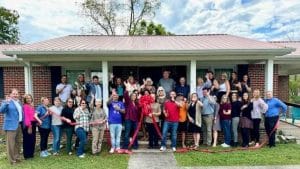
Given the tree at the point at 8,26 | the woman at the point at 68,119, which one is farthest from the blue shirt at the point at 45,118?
the tree at the point at 8,26

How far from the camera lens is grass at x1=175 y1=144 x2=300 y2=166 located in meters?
5.88

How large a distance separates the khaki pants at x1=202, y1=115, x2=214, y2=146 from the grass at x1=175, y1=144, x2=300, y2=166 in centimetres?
76

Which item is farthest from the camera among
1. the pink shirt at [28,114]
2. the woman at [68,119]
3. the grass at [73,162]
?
the woman at [68,119]

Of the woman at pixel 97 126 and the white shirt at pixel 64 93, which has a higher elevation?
the white shirt at pixel 64 93

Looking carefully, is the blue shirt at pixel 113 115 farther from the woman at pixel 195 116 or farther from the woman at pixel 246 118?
the woman at pixel 246 118

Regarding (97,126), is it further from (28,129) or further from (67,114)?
(28,129)

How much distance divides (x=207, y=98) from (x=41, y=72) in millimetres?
5386

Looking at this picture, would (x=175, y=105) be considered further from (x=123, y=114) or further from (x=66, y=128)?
(x=66, y=128)

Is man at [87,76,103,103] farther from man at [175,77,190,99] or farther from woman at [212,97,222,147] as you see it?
woman at [212,97,222,147]

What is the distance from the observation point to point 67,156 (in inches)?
257

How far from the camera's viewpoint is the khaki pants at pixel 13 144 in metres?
5.94

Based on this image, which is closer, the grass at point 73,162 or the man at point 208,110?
the grass at point 73,162

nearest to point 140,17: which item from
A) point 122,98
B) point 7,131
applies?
point 122,98

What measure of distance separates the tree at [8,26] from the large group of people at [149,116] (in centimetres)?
2423
